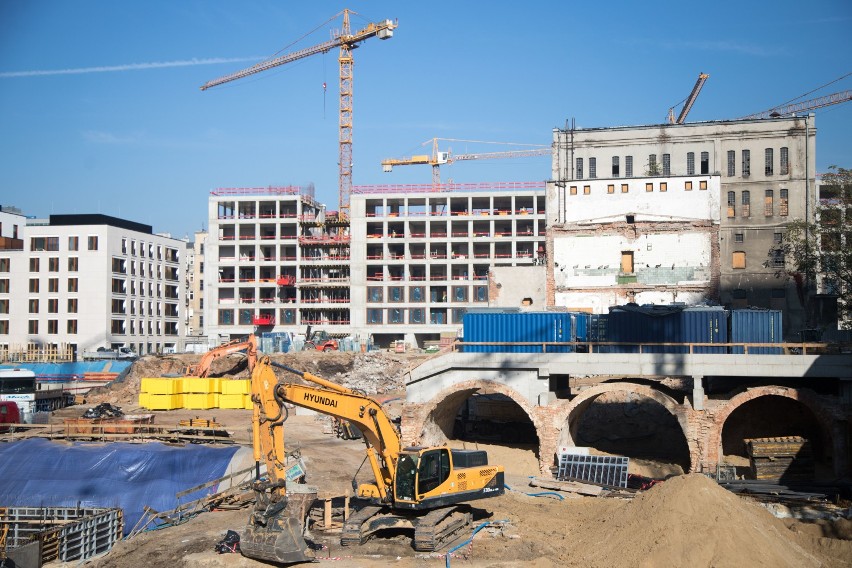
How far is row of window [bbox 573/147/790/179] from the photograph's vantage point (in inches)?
2749

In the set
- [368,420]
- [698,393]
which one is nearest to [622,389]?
[698,393]

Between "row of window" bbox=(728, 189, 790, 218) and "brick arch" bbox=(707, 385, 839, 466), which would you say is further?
"row of window" bbox=(728, 189, 790, 218)

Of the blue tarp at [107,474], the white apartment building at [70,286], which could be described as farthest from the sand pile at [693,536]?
the white apartment building at [70,286]

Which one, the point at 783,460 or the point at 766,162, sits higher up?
the point at 766,162

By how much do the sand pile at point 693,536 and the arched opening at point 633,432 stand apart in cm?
1198

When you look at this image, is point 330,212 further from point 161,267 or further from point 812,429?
point 812,429

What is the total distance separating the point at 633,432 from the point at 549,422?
10065 millimetres

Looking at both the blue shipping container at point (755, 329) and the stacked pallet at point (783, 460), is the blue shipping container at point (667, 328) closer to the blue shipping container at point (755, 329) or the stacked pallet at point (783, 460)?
the blue shipping container at point (755, 329)

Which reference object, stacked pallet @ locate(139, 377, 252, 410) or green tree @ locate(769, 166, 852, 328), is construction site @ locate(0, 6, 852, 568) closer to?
stacked pallet @ locate(139, 377, 252, 410)

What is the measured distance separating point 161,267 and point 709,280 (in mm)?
69595

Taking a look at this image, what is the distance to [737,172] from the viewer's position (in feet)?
233

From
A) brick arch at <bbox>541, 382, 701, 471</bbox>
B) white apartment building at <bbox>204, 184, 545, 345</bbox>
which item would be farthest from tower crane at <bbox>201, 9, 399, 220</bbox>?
brick arch at <bbox>541, 382, 701, 471</bbox>

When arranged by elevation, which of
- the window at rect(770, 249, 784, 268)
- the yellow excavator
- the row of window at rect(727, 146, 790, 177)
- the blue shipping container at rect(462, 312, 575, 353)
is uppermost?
the row of window at rect(727, 146, 790, 177)

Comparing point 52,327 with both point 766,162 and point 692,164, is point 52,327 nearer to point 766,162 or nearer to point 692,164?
point 692,164
